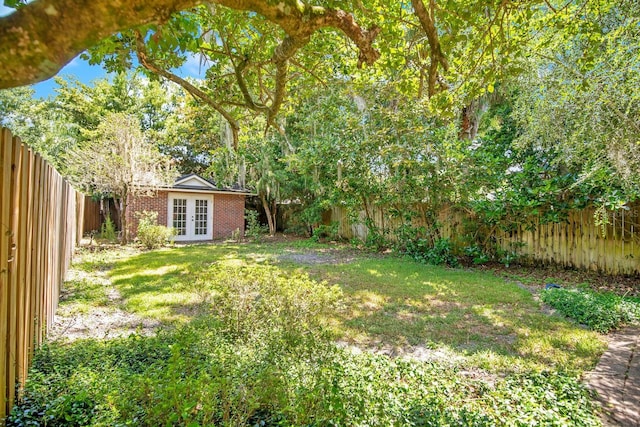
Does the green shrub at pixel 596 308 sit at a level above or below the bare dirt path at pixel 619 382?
above

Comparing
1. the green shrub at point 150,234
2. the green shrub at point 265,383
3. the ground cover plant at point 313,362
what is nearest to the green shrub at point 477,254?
the ground cover plant at point 313,362

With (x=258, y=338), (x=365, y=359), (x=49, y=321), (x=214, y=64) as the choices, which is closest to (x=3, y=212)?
(x=258, y=338)

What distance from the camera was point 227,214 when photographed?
1508 centimetres

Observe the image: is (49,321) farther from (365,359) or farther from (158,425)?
(365,359)

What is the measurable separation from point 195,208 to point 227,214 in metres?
1.45

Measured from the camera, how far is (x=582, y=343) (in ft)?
11.9

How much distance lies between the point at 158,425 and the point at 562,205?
26.9 ft

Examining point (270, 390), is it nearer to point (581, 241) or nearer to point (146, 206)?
point (581, 241)

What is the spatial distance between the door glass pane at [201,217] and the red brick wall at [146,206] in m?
1.29

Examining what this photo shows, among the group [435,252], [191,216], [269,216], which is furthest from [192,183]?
[435,252]

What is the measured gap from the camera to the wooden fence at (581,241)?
6.56m

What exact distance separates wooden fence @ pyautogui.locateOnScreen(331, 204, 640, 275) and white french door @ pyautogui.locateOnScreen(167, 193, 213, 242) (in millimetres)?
10082

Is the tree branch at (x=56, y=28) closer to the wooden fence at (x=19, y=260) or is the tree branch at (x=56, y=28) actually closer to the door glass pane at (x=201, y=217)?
the wooden fence at (x=19, y=260)

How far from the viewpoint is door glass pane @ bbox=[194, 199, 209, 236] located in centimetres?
1427
